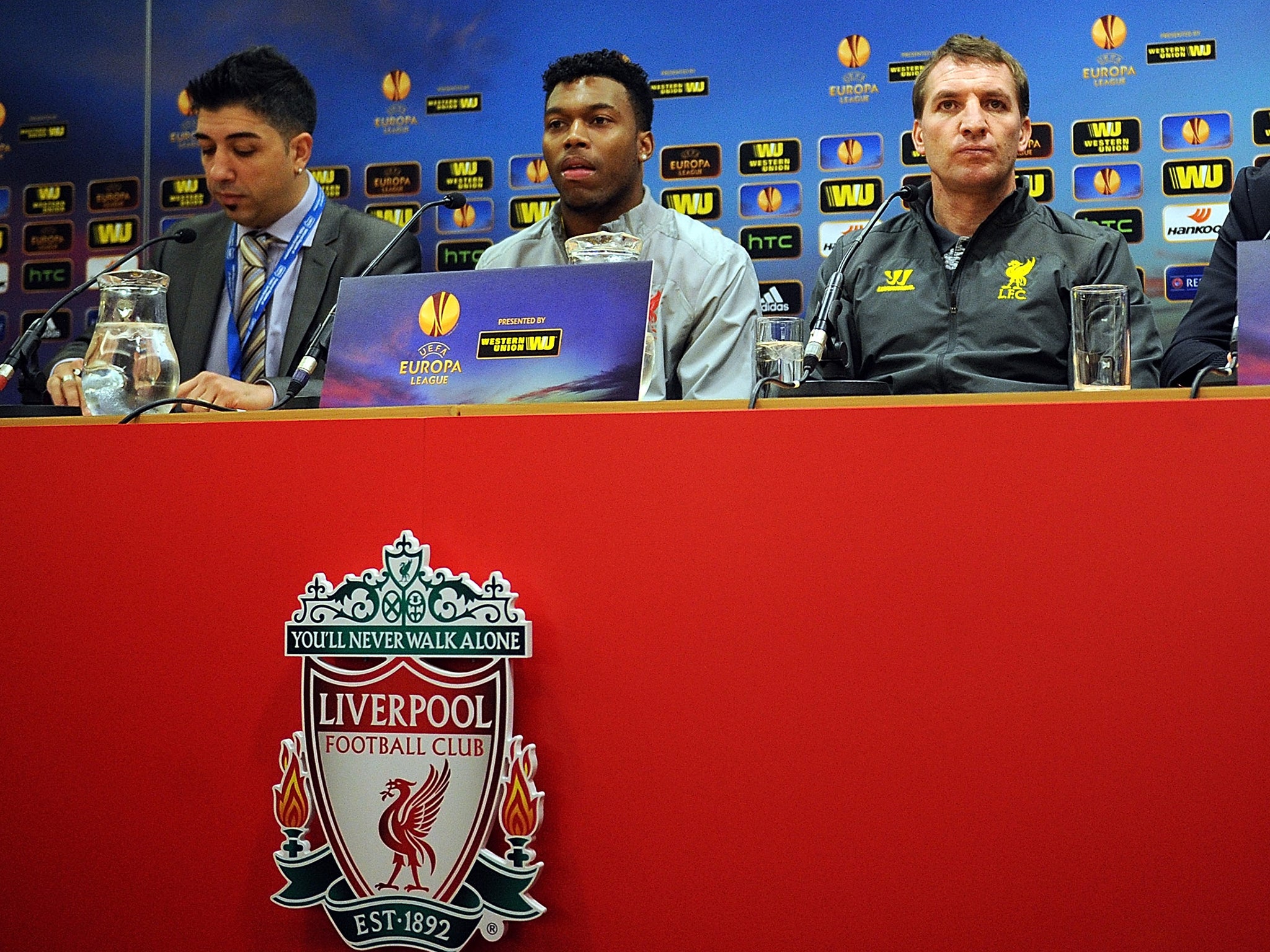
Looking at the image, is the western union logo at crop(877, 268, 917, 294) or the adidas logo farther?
the adidas logo

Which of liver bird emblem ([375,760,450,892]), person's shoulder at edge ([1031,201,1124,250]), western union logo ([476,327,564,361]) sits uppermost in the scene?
person's shoulder at edge ([1031,201,1124,250])

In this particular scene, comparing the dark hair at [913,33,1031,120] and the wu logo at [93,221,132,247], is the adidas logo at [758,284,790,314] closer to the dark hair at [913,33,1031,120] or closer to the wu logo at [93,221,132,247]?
the dark hair at [913,33,1031,120]

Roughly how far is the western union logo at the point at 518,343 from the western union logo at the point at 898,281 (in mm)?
913

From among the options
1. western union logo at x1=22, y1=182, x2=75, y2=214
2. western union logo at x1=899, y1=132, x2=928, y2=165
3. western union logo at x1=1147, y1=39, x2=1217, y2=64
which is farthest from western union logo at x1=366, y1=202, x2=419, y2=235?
western union logo at x1=1147, y1=39, x2=1217, y2=64

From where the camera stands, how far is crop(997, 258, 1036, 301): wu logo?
183 cm

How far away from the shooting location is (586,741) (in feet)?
3.43

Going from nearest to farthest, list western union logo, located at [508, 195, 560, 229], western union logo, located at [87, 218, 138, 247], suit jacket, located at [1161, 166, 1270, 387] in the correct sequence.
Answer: suit jacket, located at [1161, 166, 1270, 387] → western union logo, located at [508, 195, 560, 229] → western union logo, located at [87, 218, 138, 247]

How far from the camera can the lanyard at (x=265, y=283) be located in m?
2.08

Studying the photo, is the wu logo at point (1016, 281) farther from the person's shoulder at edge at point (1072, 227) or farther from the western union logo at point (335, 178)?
the western union logo at point (335, 178)

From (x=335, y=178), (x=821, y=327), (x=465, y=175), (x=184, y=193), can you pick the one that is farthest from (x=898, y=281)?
(x=184, y=193)

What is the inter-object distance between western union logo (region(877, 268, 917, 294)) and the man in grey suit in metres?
0.85

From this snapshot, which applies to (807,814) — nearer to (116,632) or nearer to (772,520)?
(772,520)

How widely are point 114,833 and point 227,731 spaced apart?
171mm

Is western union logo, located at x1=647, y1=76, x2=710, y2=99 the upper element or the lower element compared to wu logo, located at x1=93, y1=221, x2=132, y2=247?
upper
